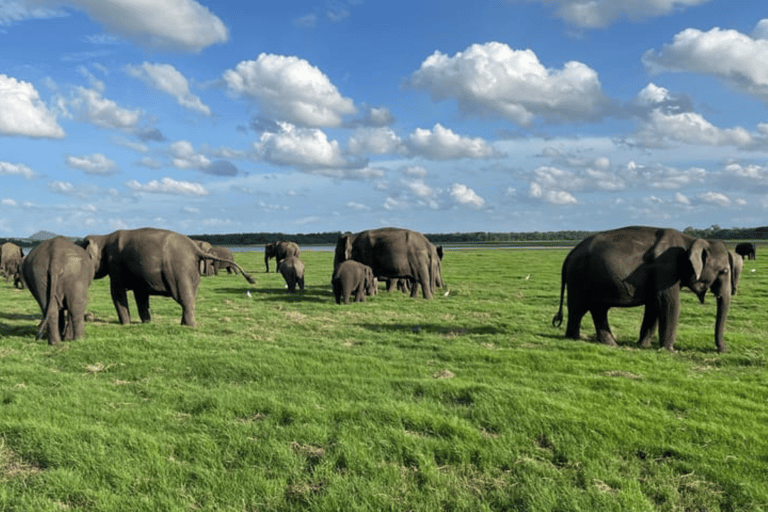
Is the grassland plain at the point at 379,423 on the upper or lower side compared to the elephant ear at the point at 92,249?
lower

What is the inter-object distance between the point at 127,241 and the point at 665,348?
12298 mm

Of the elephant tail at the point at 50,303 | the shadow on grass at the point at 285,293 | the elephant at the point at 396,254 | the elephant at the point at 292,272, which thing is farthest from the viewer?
the elephant at the point at 292,272

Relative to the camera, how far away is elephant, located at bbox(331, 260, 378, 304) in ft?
64.5

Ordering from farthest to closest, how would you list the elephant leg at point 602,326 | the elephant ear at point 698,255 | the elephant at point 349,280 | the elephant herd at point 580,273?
1. the elephant at point 349,280
2. the elephant leg at point 602,326
3. the elephant herd at point 580,273
4. the elephant ear at point 698,255

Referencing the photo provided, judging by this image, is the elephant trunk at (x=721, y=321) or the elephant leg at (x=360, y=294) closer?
the elephant trunk at (x=721, y=321)

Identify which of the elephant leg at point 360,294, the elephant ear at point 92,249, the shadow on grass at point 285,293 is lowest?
the shadow on grass at point 285,293

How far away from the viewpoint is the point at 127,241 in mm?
13812

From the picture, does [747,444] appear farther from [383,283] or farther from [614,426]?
[383,283]

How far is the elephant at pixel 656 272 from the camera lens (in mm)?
11305

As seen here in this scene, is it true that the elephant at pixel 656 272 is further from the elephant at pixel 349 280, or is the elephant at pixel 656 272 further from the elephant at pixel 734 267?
the elephant at pixel 349 280

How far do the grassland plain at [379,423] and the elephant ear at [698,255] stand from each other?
1.67 meters

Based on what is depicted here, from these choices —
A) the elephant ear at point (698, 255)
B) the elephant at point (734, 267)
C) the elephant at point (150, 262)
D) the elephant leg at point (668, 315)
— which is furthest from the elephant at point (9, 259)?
the elephant at point (734, 267)

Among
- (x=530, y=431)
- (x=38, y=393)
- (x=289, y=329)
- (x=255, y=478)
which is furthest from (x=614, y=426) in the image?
(x=289, y=329)

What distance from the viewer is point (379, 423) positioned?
690 centimetres
